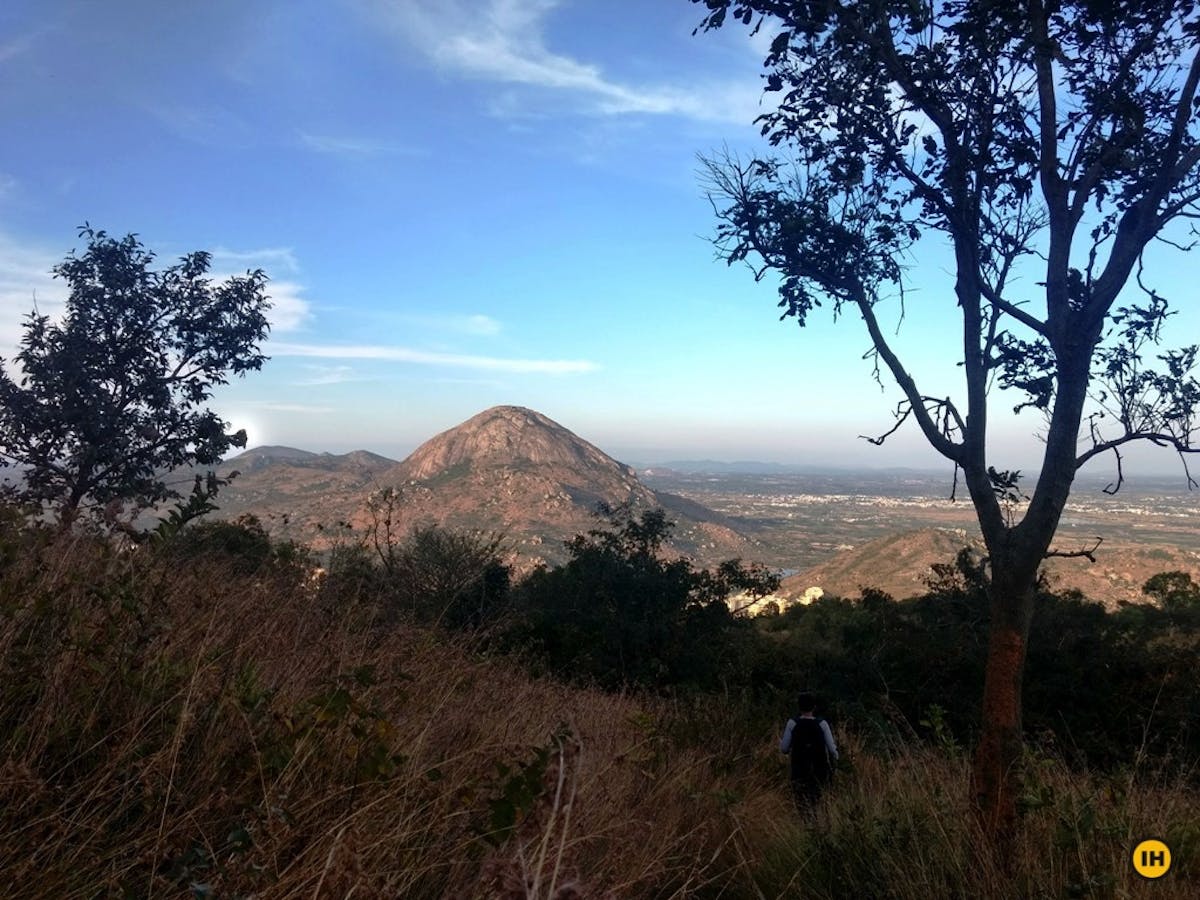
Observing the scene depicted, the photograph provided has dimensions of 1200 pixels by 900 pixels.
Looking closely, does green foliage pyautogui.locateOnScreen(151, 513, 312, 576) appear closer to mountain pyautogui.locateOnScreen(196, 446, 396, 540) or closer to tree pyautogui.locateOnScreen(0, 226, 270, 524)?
tree pyautogui.locateOnScreen(0, 226, 270, 524)

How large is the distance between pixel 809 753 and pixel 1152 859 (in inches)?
148

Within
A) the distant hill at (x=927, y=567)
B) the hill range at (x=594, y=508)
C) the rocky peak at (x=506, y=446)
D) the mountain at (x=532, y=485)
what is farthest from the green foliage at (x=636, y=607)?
the rocky peak at (x=506, y=446)

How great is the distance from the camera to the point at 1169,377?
5.14 meters

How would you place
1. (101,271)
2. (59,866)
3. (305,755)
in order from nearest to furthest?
(59,866) < (305,755) < (101,271)

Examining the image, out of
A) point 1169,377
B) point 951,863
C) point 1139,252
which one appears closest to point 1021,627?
point 951,863

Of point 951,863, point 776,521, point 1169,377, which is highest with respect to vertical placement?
point 1169,377

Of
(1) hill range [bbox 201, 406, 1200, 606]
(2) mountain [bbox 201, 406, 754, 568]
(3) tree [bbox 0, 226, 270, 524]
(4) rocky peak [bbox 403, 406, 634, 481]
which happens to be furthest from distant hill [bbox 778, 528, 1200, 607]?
(4) rocky peak [bbox 403, 406, 634, 481]

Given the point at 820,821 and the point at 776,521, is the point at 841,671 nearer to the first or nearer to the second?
the point at 820,821

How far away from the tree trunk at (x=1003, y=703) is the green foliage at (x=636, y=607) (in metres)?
15.6

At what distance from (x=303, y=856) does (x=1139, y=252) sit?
5.52 m

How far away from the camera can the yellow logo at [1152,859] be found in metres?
3.34

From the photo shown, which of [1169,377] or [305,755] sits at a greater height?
[1169,377]

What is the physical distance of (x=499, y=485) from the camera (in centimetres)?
11150

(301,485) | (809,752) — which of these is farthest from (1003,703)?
(301,485)
